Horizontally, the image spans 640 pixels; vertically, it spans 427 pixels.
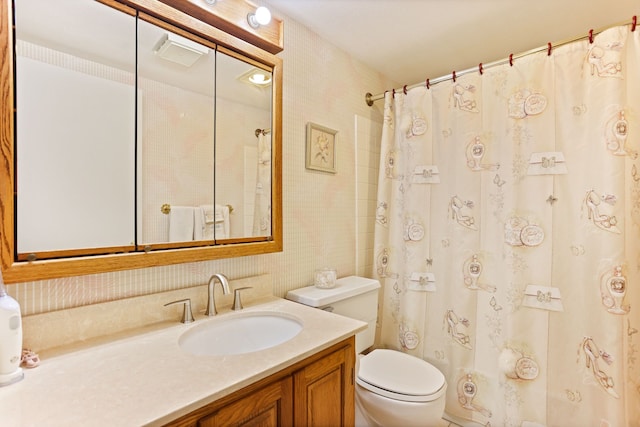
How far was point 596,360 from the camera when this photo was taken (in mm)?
1320

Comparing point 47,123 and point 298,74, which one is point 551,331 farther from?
point 47,123

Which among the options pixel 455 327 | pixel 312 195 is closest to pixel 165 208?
pixel 312 195

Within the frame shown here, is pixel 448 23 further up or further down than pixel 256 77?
further up

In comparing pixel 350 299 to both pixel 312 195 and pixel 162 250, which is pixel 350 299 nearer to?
pixel 312 195

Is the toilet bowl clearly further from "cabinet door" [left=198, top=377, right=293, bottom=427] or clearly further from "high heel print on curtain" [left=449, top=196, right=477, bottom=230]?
"high heel print on curtain" [left=449, top=196, right=477, bottom=230]

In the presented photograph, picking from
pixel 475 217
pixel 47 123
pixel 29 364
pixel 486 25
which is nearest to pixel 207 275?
pixel 29 364

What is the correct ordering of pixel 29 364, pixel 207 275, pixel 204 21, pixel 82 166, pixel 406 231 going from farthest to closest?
pixel 406 231, pixel 207 275, pixel 204 21, pixel 82 166, pixel 29 364

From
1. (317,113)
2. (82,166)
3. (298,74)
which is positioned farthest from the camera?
(317,113)

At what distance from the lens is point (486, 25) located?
63.0 inches

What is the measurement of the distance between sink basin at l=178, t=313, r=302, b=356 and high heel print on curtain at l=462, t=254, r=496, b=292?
3.41ft

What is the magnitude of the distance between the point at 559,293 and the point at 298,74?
66.2 inches

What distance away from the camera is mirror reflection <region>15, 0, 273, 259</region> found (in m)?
0.81

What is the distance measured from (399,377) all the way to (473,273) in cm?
68

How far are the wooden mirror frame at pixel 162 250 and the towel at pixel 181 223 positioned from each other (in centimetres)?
5
